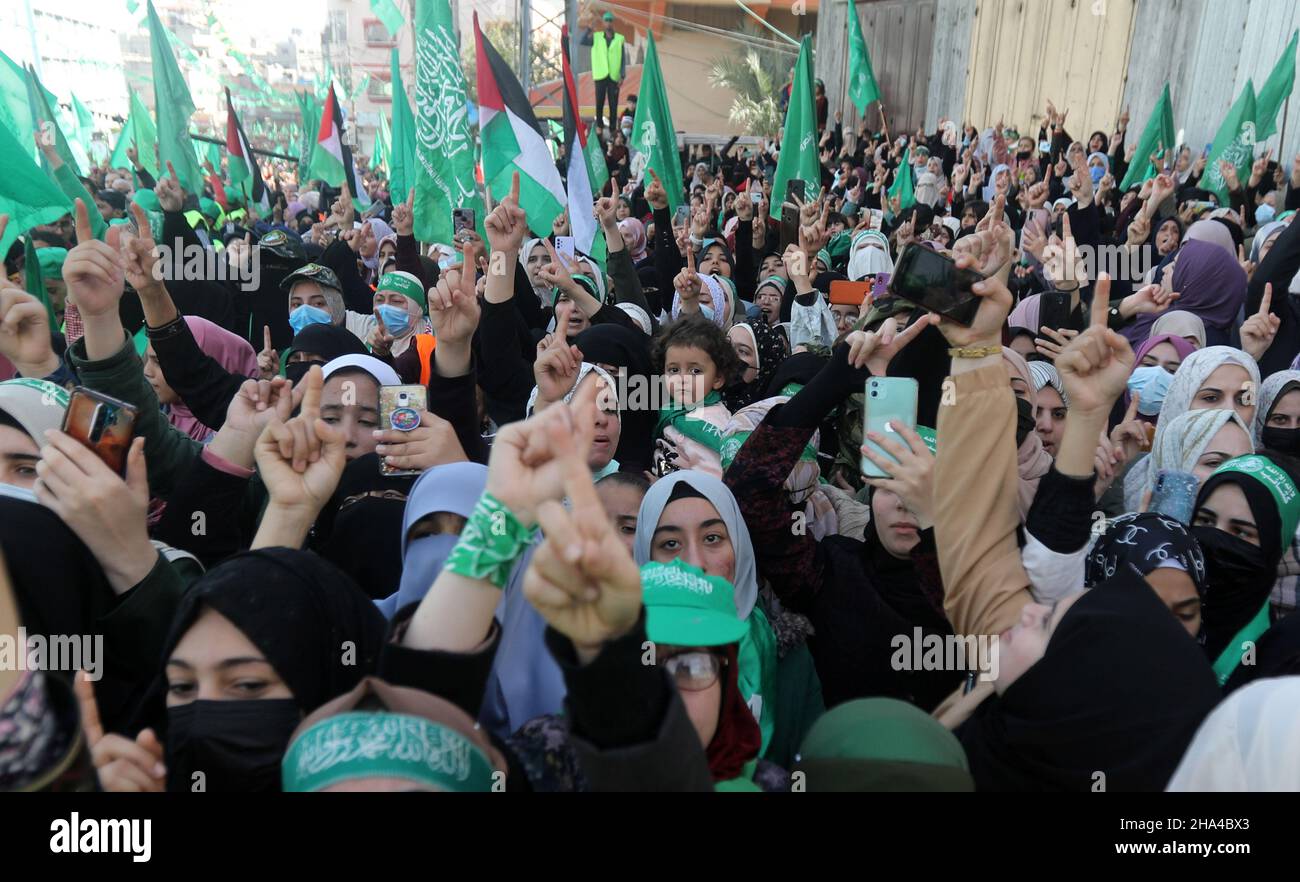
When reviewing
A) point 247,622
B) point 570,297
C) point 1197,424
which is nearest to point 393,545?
point 247,622

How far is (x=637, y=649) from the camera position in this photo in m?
1.15

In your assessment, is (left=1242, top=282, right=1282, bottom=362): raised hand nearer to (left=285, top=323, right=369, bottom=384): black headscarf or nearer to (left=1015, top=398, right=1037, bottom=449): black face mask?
(left=1015, top=398, right=1037, bottom=449): black face mask

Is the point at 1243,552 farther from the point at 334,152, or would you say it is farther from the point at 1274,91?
the point at 334,152

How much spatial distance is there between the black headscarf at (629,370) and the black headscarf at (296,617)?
1497mm

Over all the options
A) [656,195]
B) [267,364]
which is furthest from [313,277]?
[656,195]

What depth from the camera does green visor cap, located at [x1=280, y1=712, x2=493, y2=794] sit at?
1.25 metres

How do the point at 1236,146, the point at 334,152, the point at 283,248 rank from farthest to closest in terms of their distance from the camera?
1. the point at 334,152
2. the point at 1236,146
3. the point at 283,248

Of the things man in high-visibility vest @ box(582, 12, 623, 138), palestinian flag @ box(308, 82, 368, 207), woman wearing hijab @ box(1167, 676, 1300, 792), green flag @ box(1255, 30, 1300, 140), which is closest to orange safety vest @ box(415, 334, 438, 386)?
woman wearing hijab @ box(1167, 676, 1300, 792)

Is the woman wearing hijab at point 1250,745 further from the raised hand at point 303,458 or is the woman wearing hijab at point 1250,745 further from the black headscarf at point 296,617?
the raised hand at point 303,458

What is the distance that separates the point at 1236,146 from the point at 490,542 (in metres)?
8.94

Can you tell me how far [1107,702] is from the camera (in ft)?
4.83

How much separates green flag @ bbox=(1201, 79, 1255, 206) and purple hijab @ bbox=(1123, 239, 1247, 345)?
3.43m

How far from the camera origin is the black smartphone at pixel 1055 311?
14.3ft

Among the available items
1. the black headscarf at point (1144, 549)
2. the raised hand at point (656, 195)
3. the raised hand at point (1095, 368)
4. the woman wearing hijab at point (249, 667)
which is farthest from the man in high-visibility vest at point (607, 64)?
the woman wearing hijab at point (249, 667)
